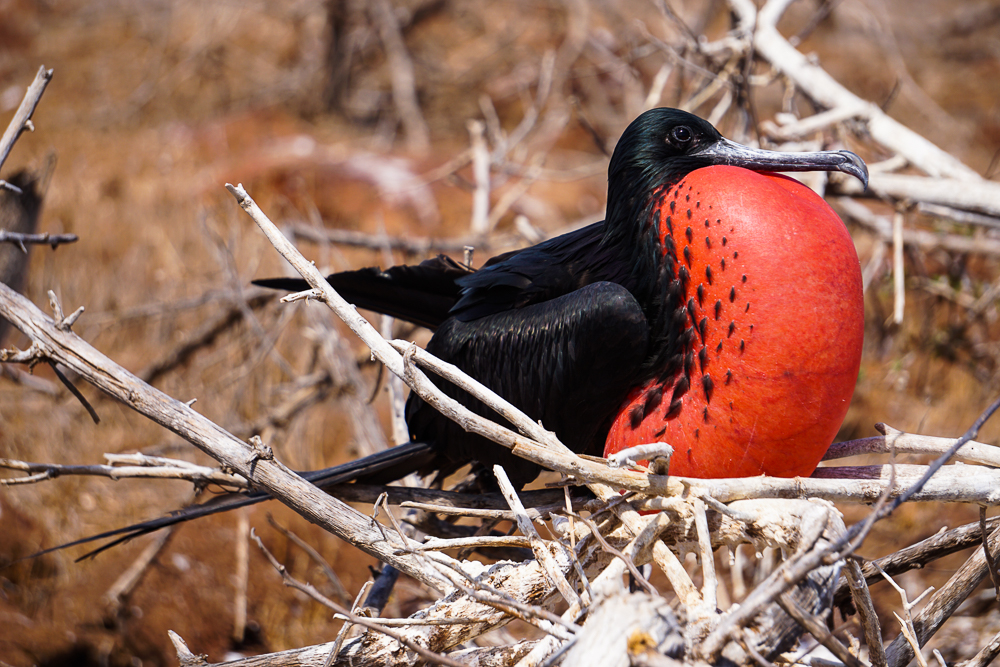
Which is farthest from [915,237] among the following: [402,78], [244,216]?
[402,78]

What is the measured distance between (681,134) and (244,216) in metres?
4.86

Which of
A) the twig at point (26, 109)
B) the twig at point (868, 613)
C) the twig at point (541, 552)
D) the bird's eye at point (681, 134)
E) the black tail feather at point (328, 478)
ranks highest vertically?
the twig at point (26, 109)

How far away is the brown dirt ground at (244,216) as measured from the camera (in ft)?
10.1

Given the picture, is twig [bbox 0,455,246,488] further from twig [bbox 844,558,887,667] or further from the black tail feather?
twig [bbox 844,558,887,667]

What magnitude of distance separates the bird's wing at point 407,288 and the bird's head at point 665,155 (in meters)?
0.51

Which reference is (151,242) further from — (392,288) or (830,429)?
(830,429)

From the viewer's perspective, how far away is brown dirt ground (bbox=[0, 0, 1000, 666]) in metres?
3.08

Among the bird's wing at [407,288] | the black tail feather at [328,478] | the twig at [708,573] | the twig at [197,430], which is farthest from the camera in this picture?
the bird's wing at [407,288]

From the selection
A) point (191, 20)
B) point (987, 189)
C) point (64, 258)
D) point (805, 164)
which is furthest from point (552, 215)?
point (191, 20)

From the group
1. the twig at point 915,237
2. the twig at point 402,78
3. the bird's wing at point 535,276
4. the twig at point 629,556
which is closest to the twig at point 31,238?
the bird's wing at point 535,276

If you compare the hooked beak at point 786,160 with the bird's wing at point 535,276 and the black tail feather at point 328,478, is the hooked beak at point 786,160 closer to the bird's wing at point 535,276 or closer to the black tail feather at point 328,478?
the bird's wing at point 535,276

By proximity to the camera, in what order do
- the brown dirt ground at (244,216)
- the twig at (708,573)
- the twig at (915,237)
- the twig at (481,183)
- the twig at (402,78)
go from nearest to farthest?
the twig at (708,573) → the brown dirt ground at (244,216) → the twig at (481,183) → the twig at (915,237) → the twig at (402,78)

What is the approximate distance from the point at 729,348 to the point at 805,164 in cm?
45

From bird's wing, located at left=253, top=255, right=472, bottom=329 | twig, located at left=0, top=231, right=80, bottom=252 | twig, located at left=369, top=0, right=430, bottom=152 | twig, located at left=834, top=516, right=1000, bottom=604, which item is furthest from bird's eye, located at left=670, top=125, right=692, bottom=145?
twig, located at left=369, top=0, right=430, bottom=152
